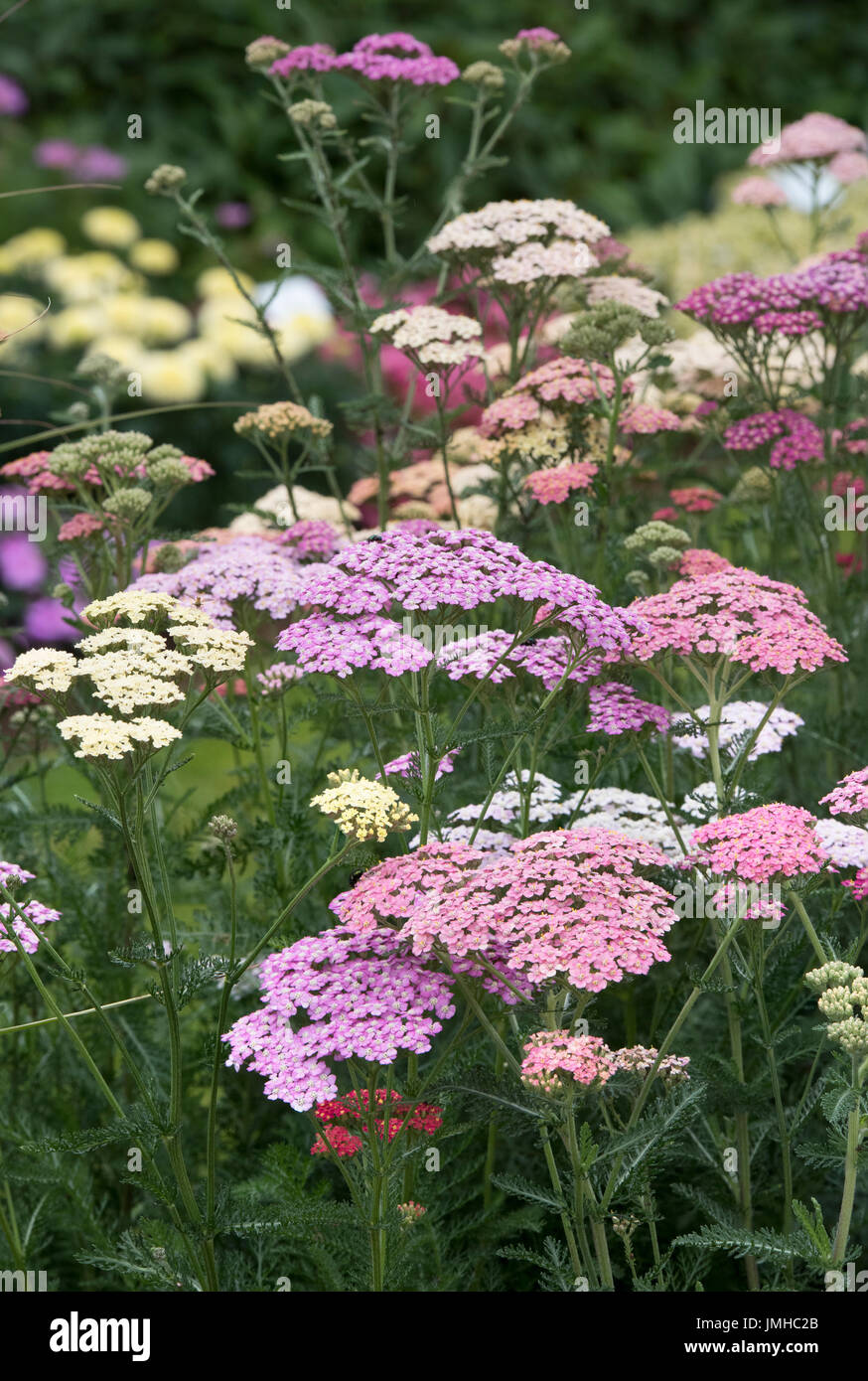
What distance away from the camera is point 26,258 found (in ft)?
28.8

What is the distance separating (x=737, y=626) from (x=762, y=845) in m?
0.50

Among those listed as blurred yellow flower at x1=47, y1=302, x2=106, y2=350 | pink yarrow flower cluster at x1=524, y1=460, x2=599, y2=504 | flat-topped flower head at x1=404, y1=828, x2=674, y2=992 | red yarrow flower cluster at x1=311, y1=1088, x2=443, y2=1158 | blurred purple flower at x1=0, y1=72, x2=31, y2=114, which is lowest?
red yarrow flower cluster at x1=311, y1=1088, x2=443, y2=1158

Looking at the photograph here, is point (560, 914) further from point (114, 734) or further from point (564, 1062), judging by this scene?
point (114, 734)

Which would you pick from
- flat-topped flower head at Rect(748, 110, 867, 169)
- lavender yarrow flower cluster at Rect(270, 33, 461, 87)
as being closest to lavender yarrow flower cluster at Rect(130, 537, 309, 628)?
lavender yarrow flower cluster at Rect(270, 33, 461, 87)

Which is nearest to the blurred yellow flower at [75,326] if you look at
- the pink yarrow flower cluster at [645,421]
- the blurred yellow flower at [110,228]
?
the blurred yellow flower at [110,228]

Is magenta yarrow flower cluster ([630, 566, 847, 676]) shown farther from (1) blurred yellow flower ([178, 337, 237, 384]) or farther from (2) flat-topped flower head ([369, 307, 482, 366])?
(1) blurred yellow flower ([178, 337, 237, 384])

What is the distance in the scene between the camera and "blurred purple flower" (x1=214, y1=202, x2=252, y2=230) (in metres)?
9.73

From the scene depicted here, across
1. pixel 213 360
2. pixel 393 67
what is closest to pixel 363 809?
pixel 393 67

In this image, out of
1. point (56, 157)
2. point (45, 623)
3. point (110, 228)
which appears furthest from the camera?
point (56, 157)

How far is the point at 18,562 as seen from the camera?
23.6ft

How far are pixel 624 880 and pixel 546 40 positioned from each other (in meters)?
2.55

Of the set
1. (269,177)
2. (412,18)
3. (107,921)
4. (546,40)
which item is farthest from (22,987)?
(412,18)

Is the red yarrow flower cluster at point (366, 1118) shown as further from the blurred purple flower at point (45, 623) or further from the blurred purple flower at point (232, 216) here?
the blurred purple flower at point (232, 216)

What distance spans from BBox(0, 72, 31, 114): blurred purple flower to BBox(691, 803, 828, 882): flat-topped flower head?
29.4ft
